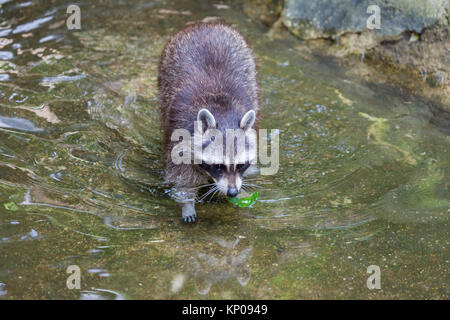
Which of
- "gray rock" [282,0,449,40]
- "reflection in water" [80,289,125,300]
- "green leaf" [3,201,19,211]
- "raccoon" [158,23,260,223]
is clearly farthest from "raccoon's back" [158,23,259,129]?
"gray rock" [282,0,449,40]

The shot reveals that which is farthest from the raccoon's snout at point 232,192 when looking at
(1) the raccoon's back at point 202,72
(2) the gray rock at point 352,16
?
(2) the gray rock at point 352,16

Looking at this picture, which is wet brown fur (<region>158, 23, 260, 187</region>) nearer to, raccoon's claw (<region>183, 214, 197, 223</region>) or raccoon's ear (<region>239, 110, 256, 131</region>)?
raccoon's ear (<region>239, 110, 256, 131</region>)

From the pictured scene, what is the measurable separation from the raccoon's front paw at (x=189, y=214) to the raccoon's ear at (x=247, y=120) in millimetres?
764

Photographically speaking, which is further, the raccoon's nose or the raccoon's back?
the raccoon's back

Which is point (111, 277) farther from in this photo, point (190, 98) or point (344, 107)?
point (344, 107)

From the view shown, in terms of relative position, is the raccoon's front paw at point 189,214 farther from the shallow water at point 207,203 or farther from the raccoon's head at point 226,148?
the raccoon's head at point 226,148

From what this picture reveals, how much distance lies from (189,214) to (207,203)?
1.23 ft

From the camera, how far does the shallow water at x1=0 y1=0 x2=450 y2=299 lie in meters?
3.54

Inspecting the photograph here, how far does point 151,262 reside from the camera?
3664mm

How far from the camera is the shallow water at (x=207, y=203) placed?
3545 millimetres

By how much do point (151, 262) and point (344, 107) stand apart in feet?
10.2

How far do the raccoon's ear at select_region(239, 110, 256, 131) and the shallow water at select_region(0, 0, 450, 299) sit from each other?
652 millimetres

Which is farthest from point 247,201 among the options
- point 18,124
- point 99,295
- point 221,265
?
point 18,124

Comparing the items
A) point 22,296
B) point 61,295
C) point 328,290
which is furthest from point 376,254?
point 22,296
